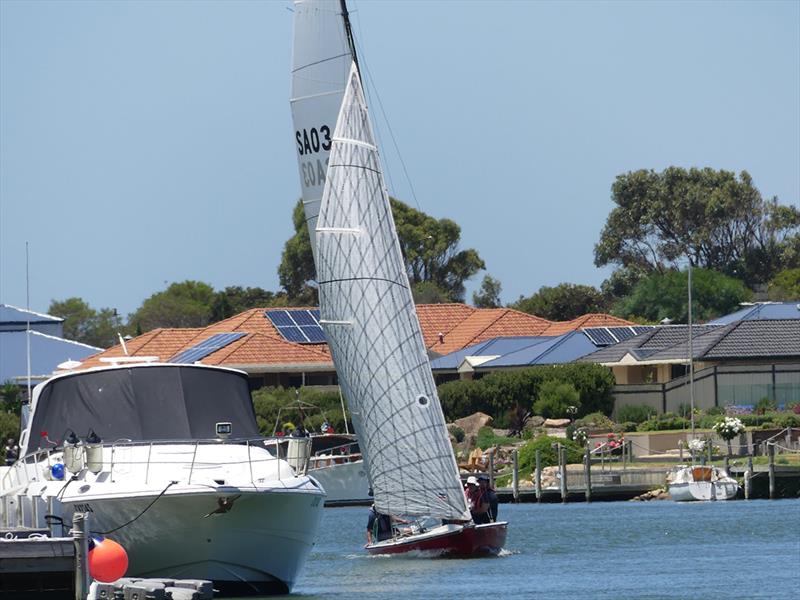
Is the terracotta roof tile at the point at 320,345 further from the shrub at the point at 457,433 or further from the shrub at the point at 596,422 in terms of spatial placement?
the shrub at the point at 596,422

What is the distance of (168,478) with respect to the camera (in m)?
29.1

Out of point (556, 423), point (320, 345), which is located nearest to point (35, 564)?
point (556, 423)

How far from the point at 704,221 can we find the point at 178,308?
46.8 m

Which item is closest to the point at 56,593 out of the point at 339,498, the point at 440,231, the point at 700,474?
the point at 700,474

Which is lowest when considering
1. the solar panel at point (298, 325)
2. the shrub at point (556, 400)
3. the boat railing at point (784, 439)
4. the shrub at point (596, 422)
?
the boat railing at point (784, 439)

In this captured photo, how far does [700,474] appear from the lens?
6131cm

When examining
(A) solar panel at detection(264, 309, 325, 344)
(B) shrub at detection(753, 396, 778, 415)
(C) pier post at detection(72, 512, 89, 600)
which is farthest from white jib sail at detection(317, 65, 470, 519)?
(A) solar panel at detection(264, 309, 325, 344)

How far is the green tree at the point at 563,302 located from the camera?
438 ft

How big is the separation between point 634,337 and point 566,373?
37.4 feet

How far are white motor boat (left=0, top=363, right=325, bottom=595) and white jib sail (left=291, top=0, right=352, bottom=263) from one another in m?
10.6

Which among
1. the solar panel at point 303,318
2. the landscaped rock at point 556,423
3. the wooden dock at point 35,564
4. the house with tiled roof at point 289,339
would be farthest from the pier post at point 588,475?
the solar panel at point 303,318

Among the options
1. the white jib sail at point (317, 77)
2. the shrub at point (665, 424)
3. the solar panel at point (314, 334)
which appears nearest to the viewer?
the white jib sail at point (317, 77)

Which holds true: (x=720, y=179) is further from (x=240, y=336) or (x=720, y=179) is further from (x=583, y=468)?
(x=583, y=468)

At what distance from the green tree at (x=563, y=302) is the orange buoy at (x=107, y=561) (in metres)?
107
